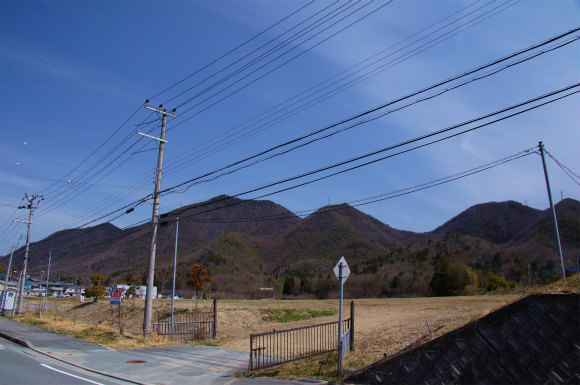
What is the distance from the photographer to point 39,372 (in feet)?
40.6

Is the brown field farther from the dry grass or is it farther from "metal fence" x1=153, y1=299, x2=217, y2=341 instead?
"metal fence" x1=153, y1=299, x2=217, y2=341

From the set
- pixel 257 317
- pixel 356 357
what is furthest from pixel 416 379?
pixel 257 317

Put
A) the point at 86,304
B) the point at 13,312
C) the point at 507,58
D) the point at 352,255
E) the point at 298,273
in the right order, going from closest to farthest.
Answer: the point at 507,58, the point at 13,312, the point at 86,304, the point at 298,273, the point at 352,255

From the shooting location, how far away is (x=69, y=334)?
2442cm

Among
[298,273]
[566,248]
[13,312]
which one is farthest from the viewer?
[298,273]

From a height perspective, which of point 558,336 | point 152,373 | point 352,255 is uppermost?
point 352,255

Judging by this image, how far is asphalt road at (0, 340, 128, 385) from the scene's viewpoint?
11070 mm

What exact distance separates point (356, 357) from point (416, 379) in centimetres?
351

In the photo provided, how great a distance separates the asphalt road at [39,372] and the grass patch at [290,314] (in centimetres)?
1893

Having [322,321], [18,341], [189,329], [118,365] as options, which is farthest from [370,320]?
[18,341]

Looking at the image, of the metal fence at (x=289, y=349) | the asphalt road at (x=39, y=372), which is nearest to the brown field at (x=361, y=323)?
the metal fence at (x=289, y=349)

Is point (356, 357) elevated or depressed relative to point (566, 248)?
depressed

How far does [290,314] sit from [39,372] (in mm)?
23842

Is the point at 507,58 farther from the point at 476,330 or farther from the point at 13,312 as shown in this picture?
the point at 13,312
